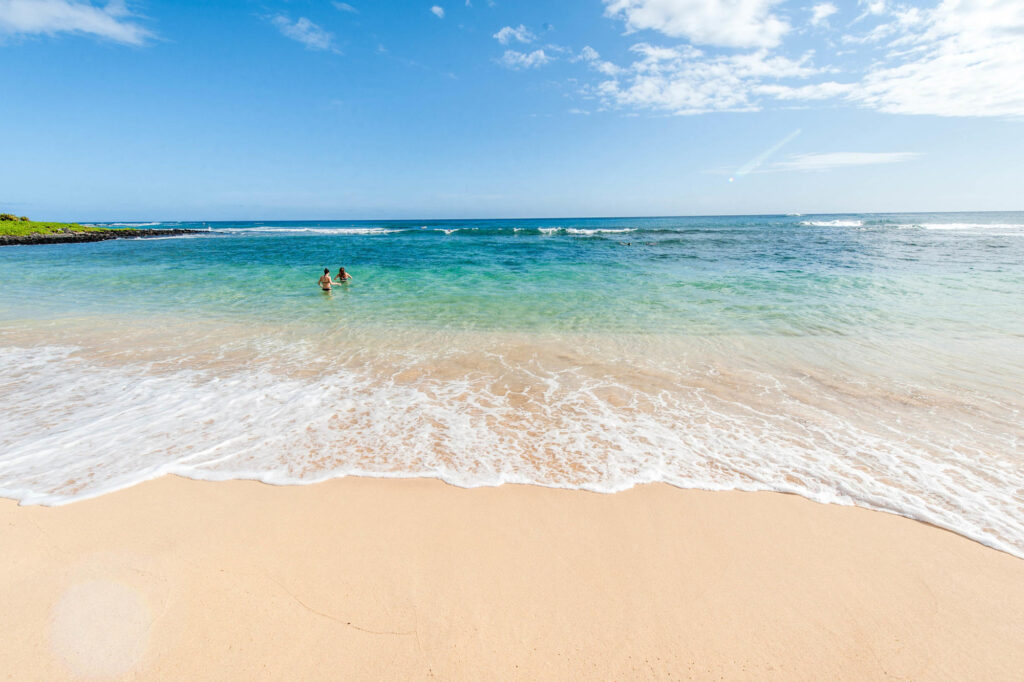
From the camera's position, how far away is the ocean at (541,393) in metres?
4.04

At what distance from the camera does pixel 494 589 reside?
2752mm

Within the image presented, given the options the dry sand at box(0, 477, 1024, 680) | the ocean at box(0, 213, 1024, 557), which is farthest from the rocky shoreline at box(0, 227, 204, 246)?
the dry sand at box(0, 477, 1024, 680)

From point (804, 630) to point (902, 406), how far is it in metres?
4.60

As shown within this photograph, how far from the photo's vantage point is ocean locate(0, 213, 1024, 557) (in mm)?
4035

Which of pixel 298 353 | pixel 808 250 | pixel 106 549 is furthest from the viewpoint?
pixel 808 250

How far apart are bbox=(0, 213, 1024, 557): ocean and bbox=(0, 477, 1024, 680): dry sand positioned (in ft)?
1.45

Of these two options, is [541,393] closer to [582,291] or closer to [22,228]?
[582,291]

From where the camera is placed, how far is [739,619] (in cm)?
257

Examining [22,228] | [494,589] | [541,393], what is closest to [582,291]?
[541,393]

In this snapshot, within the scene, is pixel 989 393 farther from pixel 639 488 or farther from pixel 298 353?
pixel 298 353

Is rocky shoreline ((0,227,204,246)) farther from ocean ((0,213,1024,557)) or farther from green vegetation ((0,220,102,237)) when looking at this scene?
ocean ((0,213,1024,557))

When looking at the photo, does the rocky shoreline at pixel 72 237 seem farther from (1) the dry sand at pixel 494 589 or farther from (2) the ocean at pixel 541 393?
(1) the dry sand at pixel 494 589

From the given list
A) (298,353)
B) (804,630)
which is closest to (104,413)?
(298,353)

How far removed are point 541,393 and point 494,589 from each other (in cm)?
338
